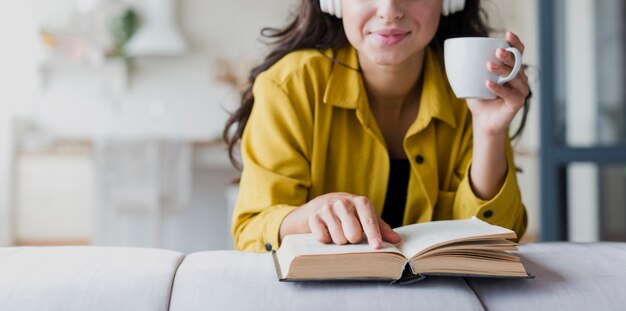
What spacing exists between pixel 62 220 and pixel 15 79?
104 cm

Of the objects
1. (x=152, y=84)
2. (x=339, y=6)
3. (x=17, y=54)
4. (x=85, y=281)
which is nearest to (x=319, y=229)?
(x=85, y=281)

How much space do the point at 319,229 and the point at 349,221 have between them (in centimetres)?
4

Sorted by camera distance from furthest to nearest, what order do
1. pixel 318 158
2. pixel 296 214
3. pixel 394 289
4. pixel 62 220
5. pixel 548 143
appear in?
pixel 62 220 < pixel 548 143 < pixel 318 158 < pixel 296 214 < pixel 394 289

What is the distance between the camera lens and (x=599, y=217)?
301cm

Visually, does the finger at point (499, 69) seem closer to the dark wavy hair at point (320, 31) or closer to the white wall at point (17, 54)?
the dark wavy hair at point (320, 31)

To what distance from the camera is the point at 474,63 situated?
42.5 inches

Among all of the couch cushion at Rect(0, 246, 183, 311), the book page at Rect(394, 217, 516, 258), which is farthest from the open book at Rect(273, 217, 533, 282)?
the couch cushion at Rect(0, 246, 183, 311)

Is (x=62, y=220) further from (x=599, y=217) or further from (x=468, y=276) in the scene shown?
(x=468, y=276)

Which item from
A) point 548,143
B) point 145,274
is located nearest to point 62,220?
point 548,143

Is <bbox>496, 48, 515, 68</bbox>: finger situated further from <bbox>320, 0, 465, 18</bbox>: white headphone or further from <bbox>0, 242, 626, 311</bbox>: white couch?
<bbox>0, 242, 626, 311</bbox>: white couch

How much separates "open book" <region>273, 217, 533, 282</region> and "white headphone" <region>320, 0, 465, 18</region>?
0.53 meters

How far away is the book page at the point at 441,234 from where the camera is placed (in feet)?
2.71

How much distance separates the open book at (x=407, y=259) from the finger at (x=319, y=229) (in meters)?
0.02

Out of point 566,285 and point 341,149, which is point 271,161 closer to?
point 341,149
